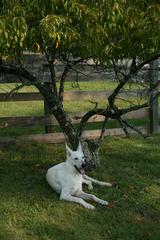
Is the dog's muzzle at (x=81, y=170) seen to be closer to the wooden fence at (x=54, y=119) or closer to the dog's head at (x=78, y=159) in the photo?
the dog's head at (x=78, y=159)

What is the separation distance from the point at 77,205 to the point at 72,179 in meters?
0.42

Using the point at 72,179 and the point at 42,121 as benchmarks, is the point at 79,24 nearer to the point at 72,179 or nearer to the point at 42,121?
the point at 72,179

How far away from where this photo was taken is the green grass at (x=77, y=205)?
6605mm

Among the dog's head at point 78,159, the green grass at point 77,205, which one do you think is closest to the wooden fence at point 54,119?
the green grass at point 77,205

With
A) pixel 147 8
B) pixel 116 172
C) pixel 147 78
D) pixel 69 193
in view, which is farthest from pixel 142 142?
pixel 147 8

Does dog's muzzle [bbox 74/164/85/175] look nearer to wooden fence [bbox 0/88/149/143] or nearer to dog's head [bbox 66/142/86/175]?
dog's head [bbox 66/142/86/175]

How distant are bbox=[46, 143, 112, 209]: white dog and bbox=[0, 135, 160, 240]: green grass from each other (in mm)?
117

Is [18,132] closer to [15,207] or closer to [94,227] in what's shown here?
[15,207]

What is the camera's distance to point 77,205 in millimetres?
7289

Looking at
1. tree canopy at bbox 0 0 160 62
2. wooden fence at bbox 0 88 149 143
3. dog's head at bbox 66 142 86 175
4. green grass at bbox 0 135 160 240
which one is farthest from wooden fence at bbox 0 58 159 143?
tree canopy at bbox 0 0 160 62

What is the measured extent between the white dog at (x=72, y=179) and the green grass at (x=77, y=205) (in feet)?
0.38

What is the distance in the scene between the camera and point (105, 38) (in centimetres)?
569

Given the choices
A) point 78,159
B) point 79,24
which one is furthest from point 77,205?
point 79,24

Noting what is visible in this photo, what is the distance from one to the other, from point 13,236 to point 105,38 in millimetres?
2487
